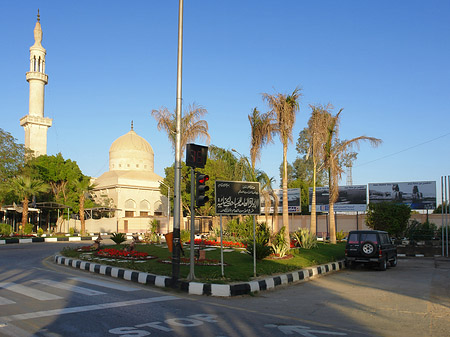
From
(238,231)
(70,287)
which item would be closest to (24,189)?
(238,231)

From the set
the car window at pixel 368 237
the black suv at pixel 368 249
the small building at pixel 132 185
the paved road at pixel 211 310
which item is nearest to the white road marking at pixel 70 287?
the paved road at pixel 211 310

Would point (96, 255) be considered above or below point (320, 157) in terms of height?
below

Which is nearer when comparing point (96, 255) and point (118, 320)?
point (118, 320)

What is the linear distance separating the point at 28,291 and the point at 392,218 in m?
22.4

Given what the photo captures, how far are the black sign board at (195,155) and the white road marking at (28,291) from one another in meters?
4.20

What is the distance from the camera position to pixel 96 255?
15586 millimetres

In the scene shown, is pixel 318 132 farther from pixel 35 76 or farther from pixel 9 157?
pixel 35 76

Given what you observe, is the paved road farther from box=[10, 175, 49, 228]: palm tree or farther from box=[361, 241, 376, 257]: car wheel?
Result: box=[10, 175, 49, 228]: palm tree

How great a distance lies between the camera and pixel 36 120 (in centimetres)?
5484

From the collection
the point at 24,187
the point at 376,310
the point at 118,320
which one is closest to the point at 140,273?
the point at 118,320

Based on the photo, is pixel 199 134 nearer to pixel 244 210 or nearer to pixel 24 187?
pixel 244 210

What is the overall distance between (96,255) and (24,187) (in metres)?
25.2

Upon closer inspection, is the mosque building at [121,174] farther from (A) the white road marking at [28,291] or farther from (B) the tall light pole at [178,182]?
(A) the white road marking at [28,291]

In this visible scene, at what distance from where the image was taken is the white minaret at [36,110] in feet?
180
